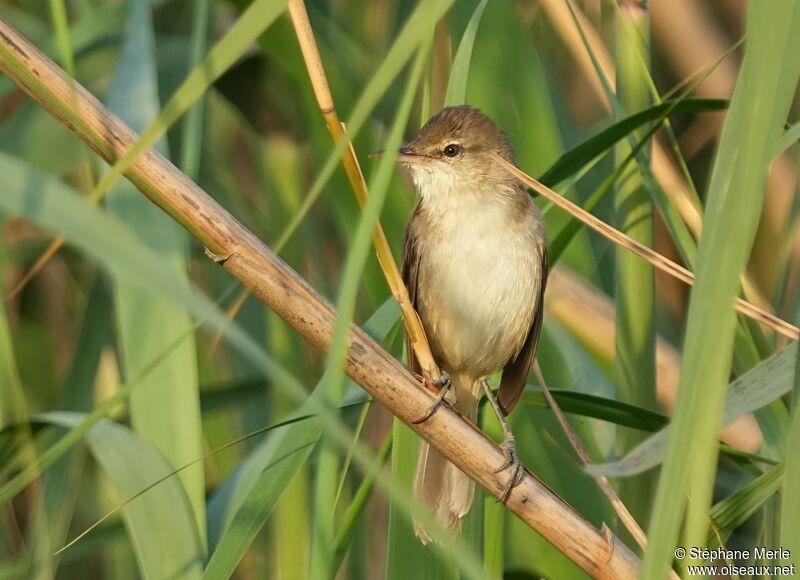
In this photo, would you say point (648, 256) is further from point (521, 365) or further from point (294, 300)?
point (521, 365)

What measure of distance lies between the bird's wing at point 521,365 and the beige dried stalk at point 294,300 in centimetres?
50

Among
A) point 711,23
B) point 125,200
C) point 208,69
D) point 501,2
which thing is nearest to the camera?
point 208,69

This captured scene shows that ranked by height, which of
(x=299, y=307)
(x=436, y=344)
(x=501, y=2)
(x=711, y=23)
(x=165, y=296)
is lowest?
(x=165, y=296)

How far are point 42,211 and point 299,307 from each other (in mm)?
325

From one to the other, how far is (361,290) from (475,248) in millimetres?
488

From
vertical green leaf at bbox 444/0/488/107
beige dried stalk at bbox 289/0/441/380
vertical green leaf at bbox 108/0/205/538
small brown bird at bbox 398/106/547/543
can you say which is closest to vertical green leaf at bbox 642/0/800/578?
beige dried stalk at bbox 289/0/441/380

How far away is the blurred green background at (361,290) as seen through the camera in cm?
94

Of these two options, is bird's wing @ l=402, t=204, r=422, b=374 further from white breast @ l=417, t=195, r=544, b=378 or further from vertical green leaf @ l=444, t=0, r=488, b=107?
vertical green leaf @ l=444, t=0, r=488, b=107

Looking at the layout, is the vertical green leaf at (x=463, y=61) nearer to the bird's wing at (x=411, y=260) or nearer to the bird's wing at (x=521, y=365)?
the bird's wing at (x=521, y=365)

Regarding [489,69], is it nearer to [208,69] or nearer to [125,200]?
[125,200]

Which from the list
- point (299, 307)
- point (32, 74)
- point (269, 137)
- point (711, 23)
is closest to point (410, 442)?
point (299, 307)

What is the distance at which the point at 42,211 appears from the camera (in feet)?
3.96

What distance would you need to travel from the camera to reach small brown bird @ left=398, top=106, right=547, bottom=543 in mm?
2312

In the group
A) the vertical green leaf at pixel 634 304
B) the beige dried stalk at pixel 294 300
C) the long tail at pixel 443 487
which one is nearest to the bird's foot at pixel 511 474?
the beige dried stalk at pixel 294 300
